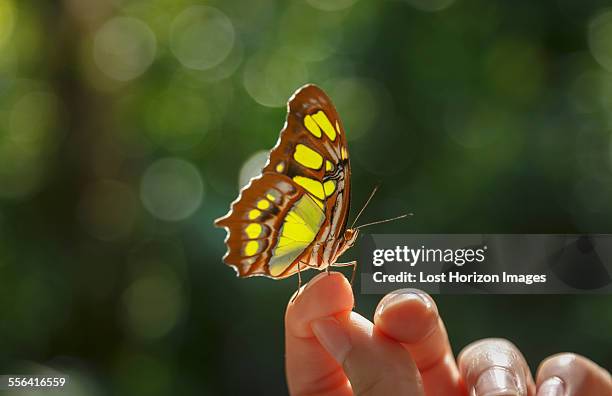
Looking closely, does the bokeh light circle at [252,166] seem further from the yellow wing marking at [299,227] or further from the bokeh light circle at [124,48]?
the yellow wing marking at [299,227]

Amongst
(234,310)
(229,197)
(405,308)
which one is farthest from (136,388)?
(405,308)

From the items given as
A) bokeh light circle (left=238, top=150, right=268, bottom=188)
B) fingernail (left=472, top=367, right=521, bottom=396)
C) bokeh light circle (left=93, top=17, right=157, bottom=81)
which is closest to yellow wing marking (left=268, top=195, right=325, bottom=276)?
fingernail (left=472, top=367, right=521, bottom=396)

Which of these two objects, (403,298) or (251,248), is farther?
(251,248)

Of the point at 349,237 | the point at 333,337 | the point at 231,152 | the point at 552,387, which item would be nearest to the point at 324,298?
the point at 333,337

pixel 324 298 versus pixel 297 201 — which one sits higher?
pixel 297 201

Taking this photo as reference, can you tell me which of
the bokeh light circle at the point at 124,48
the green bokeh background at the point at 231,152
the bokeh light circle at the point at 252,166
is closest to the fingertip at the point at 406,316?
the green bokeh background at the point at 231,152

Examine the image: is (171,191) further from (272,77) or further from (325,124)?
(325,124)

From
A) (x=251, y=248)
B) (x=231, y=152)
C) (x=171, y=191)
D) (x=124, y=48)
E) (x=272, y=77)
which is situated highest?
(x=124, y=48)
